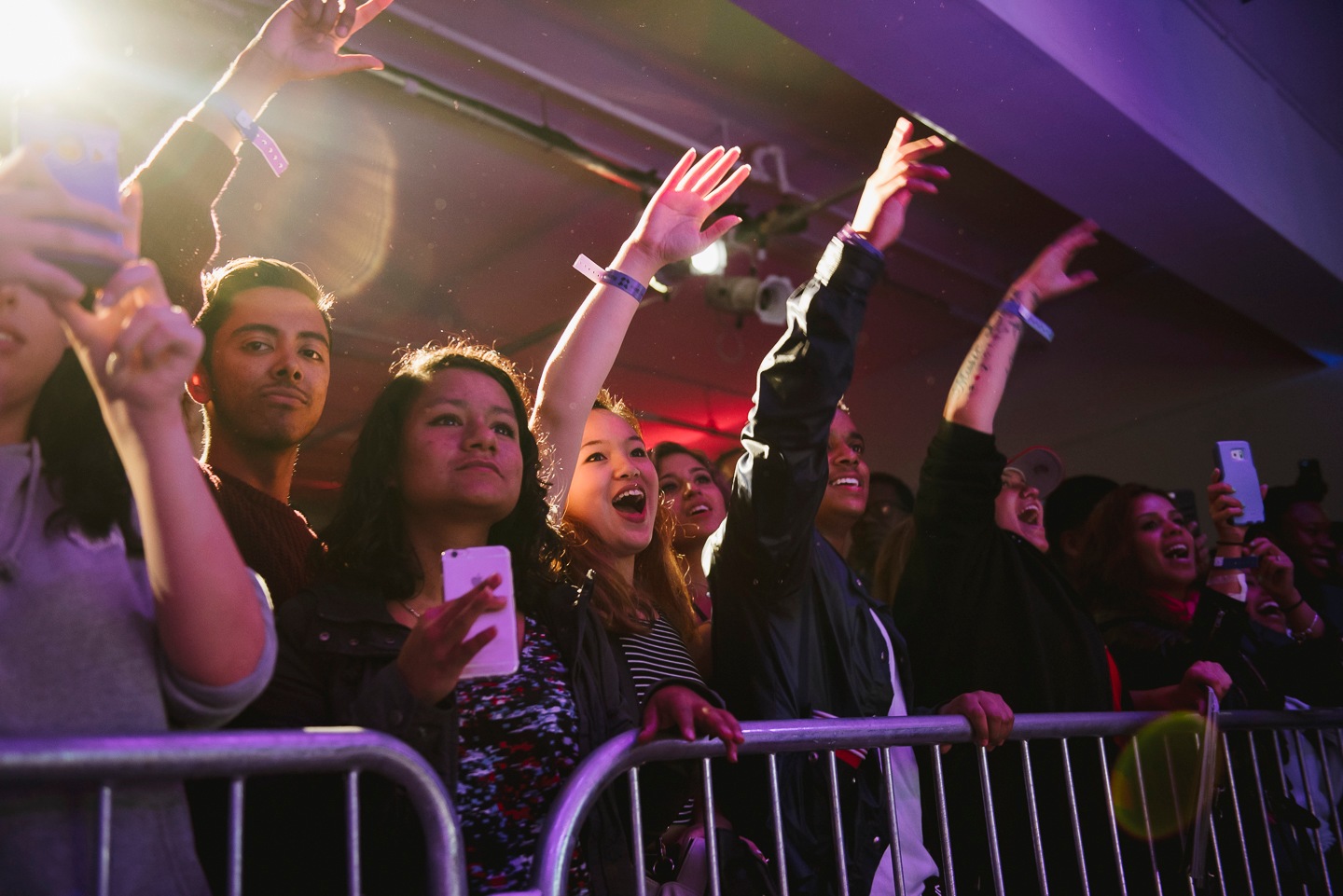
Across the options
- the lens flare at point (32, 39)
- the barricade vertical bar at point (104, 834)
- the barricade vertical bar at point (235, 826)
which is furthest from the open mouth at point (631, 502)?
the lens flare at point (32, 39)

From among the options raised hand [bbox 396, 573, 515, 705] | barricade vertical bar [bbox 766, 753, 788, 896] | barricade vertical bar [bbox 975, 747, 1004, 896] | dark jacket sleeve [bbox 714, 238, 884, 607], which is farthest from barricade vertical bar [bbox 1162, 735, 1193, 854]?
raised hand [bbox 396, 573, 515, 705]

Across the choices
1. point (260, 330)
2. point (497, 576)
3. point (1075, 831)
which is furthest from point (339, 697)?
point (1075, 831)

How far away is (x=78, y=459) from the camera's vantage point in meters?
1.14

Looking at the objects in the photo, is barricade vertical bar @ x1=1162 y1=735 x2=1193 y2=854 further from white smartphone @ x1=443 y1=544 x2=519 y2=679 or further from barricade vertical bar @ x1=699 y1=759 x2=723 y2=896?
white smartphone @ x1=443 y1=544 x2=519 y2=679

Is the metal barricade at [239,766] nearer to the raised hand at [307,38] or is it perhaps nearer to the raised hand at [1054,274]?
the raised hand at [307,38]

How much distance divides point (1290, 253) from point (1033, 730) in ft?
13.1

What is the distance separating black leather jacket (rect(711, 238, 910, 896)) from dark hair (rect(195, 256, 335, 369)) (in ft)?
2.98

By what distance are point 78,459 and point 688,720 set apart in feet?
2.73

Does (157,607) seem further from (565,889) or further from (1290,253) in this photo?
(1290,253)

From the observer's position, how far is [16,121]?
95 centimetres

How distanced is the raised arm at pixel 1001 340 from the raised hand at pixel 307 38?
1438mm

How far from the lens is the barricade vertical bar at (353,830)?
119cm

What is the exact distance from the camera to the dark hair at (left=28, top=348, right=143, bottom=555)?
1.12 meters

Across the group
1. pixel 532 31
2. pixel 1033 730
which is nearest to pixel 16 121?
pixel 1033 730
